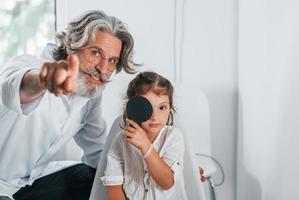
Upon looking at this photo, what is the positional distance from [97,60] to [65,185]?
1.36 ft

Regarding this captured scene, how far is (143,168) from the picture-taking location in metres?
0.75

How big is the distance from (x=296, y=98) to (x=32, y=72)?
55cm

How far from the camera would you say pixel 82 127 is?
98 cm

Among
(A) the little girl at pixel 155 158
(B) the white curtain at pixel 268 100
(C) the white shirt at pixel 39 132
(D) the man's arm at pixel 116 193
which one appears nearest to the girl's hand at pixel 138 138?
(A) the little girl at pixel 155 158

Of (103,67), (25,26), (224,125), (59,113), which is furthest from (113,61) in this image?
(224,125)

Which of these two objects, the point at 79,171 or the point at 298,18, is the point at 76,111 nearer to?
the point at 79,171

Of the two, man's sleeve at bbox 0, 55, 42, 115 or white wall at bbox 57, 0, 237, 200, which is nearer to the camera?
man's sleeve at bbox 0, 55, 42, 115

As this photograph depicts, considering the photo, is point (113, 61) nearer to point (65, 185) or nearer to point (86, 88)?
point (86, 88)

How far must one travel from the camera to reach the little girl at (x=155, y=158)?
0.72 metres

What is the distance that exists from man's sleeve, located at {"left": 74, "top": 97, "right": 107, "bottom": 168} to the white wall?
3cm

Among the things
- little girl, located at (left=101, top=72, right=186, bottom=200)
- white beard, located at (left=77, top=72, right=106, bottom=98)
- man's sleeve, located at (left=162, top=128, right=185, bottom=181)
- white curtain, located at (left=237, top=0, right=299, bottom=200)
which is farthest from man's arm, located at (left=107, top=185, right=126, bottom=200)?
white curtain, located at (left=237, top=0, right=299, bottom=200)

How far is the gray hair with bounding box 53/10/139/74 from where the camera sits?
79 centimetres

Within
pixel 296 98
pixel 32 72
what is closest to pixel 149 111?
pixel 32 72

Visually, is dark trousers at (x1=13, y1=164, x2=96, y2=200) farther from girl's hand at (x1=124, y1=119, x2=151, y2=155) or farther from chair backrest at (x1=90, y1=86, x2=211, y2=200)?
girl's hand at (x1=124, y1=119, x2=151, y2=155)
